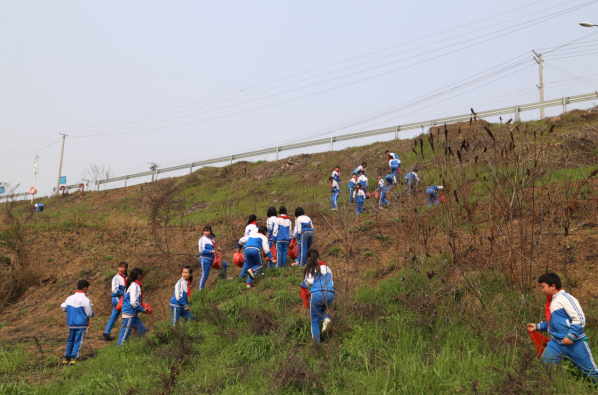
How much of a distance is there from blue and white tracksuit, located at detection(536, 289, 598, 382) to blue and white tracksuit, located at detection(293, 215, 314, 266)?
615cm

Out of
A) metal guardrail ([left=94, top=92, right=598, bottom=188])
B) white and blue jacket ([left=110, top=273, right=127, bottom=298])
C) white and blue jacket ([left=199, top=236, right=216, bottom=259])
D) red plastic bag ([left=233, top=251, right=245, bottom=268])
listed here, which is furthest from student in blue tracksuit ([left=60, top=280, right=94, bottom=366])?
metal guardrail ([left=94, top=92, right=598, bottom=188])

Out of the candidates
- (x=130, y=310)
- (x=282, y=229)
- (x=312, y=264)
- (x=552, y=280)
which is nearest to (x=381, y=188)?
(x=282, y=229)

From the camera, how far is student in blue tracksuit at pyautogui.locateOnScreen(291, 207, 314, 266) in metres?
10.3

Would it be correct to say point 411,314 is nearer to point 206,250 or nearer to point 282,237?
point 282,237

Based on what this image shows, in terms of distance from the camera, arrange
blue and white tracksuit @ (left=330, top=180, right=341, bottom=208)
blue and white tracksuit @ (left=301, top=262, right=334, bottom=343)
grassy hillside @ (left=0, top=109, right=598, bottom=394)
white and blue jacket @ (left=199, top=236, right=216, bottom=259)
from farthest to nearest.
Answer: blue and white tracksuit @ (left=330, top=180, right=341, bottom=208), white and blue jacket @ (left=199, top=236, right=216, bottom=259), blue and white tracksuit @ (left=301, top=262, right=334, bottom=343), grassy hillside @ (left=0, top=109, right=598, bottom=394)

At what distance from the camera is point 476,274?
696 centimetres

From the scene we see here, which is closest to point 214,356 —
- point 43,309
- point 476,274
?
point 476,274

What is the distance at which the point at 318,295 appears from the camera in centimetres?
618

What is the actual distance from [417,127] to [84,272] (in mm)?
18291

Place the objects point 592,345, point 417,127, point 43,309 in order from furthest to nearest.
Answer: point 417,127, point 43,309, point 592,345

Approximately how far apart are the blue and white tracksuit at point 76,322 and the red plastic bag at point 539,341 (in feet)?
23.9

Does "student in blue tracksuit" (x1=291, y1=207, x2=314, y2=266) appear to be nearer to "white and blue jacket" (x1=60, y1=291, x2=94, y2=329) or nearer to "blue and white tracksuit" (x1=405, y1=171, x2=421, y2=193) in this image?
"blue and white tracksuit" (x1=405, y1=171, x2=421, y2=193)

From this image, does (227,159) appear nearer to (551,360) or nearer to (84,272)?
(84,272)

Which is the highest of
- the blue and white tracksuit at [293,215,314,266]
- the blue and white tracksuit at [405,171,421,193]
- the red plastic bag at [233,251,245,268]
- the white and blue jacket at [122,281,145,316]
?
the blue and white tracksuit at [405,171,421,193]
